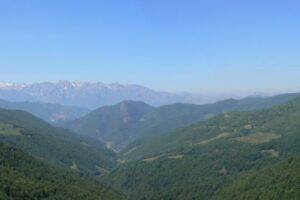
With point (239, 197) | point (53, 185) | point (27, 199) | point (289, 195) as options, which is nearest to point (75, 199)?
point (53, 185)

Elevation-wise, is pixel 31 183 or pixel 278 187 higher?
pixel 31 183

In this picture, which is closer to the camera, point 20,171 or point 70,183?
point 20,171

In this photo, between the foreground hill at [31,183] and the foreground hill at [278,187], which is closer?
the foreground hill at [31,183]

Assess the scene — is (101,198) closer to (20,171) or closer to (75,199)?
(75,199)

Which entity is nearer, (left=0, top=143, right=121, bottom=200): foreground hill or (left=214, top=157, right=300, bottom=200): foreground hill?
(left=0, top=143, right=121, bottom=200): foreground hill

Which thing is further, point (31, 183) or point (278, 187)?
point (278, 187)

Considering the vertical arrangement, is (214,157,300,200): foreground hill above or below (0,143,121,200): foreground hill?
below

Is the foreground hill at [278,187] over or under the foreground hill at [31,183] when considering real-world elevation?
under

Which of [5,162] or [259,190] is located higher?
[5,162]
